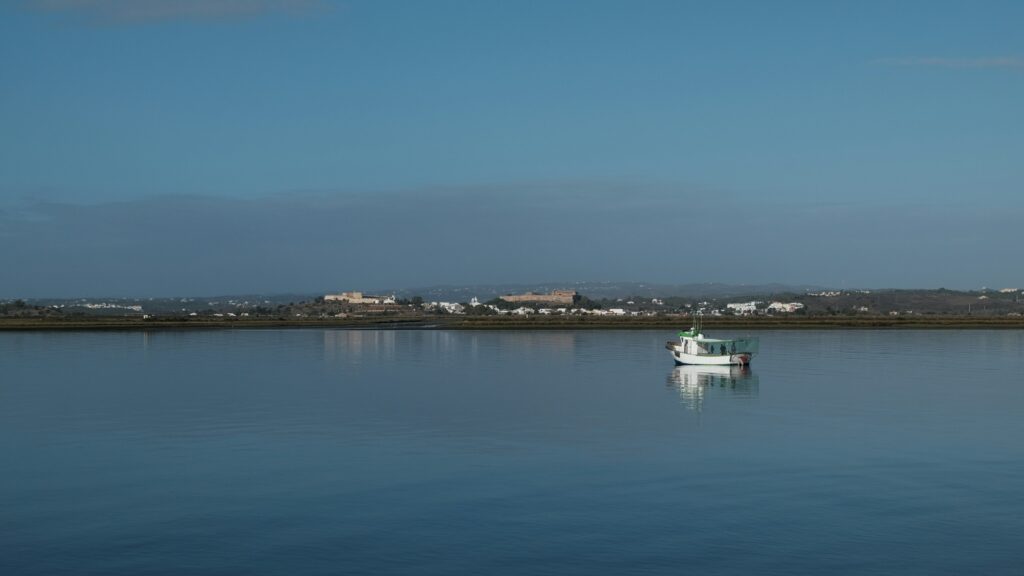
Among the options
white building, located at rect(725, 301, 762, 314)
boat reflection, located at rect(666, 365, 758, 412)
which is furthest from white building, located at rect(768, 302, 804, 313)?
boat reflection, located at rect(666, 365, 758, 412)

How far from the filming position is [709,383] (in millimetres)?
42469

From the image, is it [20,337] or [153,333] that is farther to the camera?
[153,333]

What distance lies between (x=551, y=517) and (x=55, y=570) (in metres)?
7.00

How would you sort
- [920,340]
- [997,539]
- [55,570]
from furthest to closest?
[920,340] < [997,539] < [55,570]

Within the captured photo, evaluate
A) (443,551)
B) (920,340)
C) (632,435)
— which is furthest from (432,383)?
(920,340)

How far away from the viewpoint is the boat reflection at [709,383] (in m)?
36.4

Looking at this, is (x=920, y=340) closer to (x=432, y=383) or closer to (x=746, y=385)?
(x=746, y=385)

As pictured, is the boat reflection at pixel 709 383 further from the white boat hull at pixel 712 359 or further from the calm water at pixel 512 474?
the white boat hull at pixel 712 359

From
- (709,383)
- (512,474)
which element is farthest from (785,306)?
(512,474)

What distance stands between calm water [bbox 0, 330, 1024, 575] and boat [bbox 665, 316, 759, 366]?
21.2ft

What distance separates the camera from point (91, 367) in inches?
1929

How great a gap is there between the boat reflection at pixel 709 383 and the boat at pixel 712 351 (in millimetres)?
561

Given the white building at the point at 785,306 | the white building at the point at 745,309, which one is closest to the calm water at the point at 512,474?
the white building at the point at 745,309

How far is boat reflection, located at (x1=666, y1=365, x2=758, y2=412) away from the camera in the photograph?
3641 centimetres
